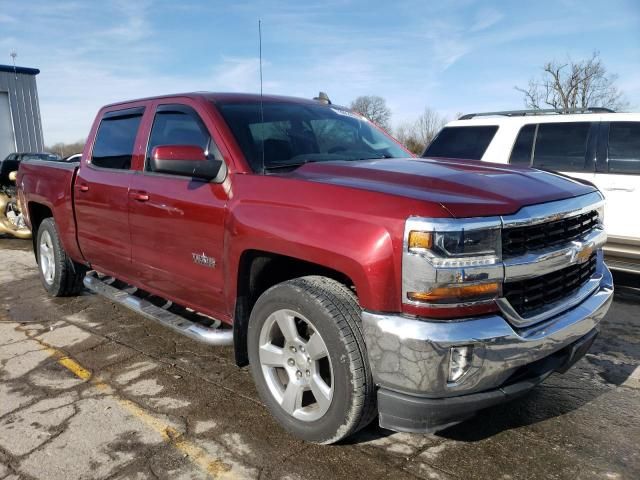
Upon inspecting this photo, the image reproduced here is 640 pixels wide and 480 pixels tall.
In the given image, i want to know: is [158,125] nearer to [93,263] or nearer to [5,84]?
[93,263]

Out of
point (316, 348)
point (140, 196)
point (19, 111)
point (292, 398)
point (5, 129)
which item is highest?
point (19, 111)

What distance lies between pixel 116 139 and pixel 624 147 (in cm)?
507

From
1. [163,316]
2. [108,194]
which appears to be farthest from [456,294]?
[108,194]

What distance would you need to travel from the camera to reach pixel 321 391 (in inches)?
103

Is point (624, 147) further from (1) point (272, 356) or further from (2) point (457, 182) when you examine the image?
(1) point (272, 356)

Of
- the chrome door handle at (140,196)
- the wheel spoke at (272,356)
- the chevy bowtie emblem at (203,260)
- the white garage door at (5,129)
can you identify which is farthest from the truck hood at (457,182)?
the white garage door at (5,129)

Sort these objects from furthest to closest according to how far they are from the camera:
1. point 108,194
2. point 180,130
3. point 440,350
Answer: point 108,194 → point 180,130 → point 440,350

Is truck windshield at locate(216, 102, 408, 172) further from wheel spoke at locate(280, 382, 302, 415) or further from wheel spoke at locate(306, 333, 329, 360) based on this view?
wheel spoke at locate(280, 382, 302, 415)

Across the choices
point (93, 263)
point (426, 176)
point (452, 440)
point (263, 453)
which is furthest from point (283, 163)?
point (93, 263)

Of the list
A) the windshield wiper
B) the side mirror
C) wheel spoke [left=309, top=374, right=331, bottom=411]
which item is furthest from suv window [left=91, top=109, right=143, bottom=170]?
wheel spoke [left=309, top=374, right=331, bottom=411]

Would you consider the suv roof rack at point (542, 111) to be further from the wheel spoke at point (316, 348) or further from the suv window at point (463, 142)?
the wheel spoke at point (316, 348)

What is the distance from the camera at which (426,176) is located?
270cm

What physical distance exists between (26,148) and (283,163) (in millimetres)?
27135

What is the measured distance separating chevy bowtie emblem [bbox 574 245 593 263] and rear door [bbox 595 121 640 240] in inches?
125
